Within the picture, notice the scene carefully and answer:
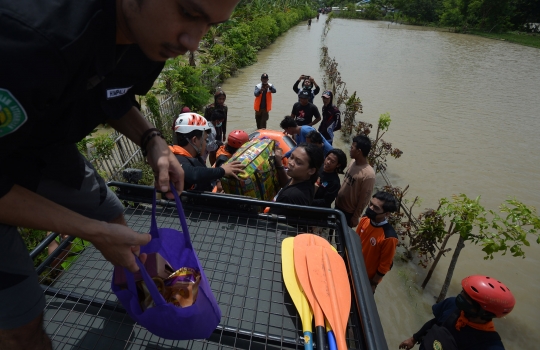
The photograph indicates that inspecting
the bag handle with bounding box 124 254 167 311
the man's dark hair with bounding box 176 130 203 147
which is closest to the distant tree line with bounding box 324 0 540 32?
the man's dark hair with bounding box 176 130 203 147

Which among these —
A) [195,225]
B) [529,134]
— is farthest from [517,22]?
[195,225]

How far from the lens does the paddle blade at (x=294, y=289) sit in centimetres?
135

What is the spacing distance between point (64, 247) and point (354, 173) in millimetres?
3530

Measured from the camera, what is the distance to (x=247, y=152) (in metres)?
3.61

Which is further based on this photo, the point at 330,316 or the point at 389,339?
the point at 389,339

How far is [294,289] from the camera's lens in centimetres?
159

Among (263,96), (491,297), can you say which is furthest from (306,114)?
(491,297)

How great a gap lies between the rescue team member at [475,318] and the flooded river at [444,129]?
1671 millimetres

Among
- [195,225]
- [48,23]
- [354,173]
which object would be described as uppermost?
[48,23]

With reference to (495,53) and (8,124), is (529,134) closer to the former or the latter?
(8,124)

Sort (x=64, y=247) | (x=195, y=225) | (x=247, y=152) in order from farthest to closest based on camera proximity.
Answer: (x=247, y=152), (x=195, y=225), (x=64, y=247)

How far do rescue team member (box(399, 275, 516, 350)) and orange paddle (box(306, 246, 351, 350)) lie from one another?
1611mm

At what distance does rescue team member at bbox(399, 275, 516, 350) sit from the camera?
2.46 metres

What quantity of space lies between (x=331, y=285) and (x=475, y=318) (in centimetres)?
183
